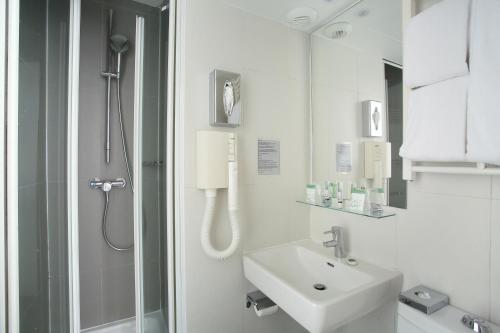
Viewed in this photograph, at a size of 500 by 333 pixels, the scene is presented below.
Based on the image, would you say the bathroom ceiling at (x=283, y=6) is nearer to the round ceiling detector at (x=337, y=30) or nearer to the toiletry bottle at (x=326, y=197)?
the round ceiling detector at (x=337, y=30)

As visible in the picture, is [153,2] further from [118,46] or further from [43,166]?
[43,166]

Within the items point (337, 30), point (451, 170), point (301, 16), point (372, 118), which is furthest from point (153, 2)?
point (451, 170)

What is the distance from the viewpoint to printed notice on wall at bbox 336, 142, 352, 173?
1419mm

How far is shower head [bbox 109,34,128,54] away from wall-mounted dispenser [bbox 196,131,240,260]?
0.72 metres

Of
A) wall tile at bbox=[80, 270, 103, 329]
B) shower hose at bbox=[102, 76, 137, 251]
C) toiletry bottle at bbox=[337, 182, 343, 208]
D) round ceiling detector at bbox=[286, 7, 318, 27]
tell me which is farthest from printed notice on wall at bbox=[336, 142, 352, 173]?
wall tile at bbox=[80, 270, 103, 329]

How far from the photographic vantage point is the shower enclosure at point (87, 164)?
2.42 ft

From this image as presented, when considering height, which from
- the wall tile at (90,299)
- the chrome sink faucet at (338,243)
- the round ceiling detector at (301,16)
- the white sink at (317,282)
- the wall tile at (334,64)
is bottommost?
the wall tile at (90,299)

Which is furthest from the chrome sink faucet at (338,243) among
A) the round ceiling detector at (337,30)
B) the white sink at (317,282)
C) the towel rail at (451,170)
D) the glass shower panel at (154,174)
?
the round ceiling detector at (337,30)

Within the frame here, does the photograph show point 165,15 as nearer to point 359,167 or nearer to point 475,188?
point 359,167

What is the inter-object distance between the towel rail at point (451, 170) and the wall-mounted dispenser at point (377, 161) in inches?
5.5

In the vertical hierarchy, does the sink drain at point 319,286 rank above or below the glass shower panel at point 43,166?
below

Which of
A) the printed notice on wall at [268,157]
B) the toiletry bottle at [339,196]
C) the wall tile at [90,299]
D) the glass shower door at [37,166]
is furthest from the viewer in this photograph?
the wall tile at [90,299]

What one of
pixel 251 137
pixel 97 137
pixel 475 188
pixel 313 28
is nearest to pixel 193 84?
pixel 251 137

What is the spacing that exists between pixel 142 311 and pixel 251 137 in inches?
42.2
